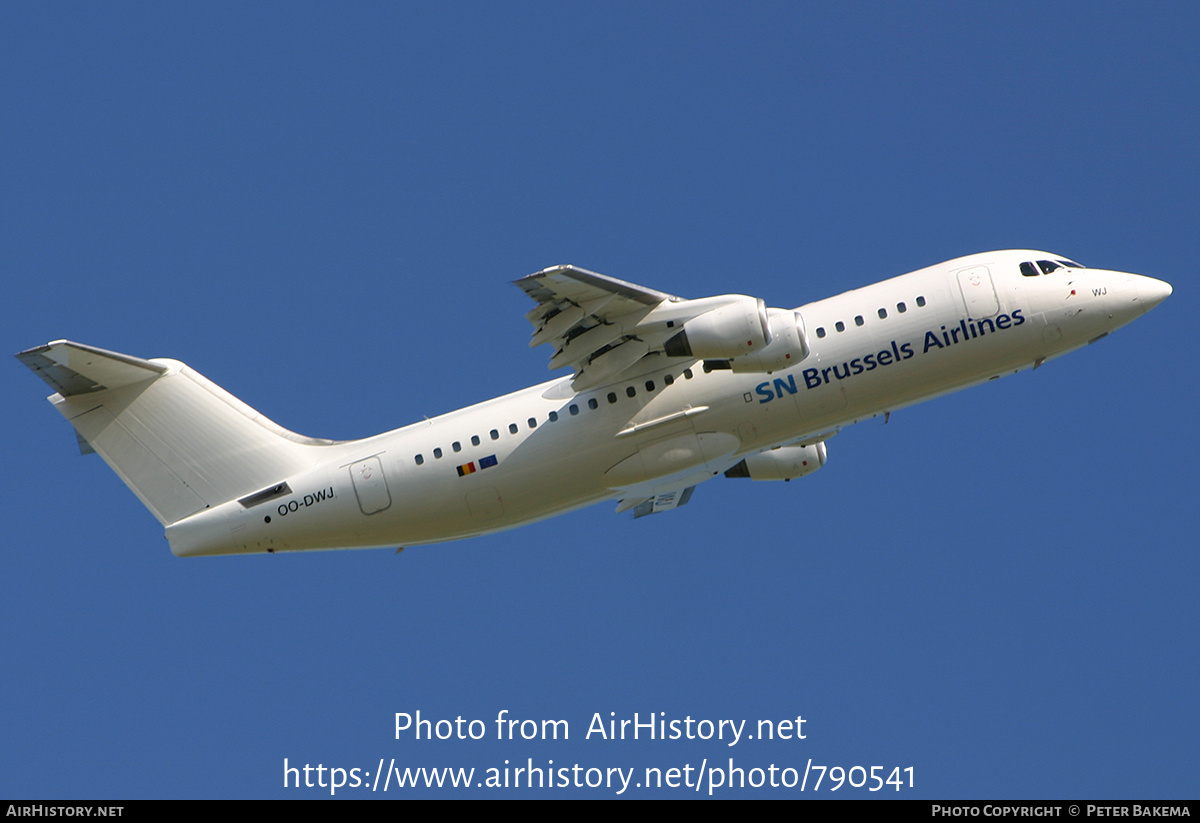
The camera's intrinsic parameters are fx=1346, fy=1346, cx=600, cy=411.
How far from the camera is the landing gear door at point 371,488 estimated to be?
81.2 feet

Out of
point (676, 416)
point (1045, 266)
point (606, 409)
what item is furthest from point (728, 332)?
point (1045, 266)

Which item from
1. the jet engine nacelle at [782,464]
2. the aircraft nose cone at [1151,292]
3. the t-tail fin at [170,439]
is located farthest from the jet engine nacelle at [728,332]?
the t-tail fin at [170,439]

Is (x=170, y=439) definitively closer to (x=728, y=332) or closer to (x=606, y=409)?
(x=606, y=409)

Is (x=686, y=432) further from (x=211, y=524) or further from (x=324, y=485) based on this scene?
(x=211, y=524)

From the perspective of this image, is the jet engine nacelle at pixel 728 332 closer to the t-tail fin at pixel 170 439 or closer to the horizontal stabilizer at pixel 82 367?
the t-tail fin at pixel 170 439

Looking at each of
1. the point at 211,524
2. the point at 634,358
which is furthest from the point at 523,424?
the point at 211,524

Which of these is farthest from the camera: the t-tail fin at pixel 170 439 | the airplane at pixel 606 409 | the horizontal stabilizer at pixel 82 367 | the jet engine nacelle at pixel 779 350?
the t-tail fin at pixel 170 439

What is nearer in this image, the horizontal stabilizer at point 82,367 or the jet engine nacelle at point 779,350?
the jet engine nacelle at point 779,350

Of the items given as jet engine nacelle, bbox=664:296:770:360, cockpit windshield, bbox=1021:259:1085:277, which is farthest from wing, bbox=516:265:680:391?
cockpit windshield, bbox=1021:259:1085:277

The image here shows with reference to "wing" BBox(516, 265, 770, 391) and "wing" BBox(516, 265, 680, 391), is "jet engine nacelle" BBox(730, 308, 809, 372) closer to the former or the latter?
"wing" BBox(516, 265, 770, 391)

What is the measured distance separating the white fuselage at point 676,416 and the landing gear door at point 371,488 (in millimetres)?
26

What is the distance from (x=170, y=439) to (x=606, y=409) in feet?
27.7

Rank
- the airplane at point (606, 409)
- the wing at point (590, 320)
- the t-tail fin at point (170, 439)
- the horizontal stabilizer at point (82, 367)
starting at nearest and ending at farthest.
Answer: the wing at point (590, 320), the airplane at point (606, 409), the horizontal stabilizer at point (82, 367), the t-tail fin at point (170, 439)

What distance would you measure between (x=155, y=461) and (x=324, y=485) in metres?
3.46
